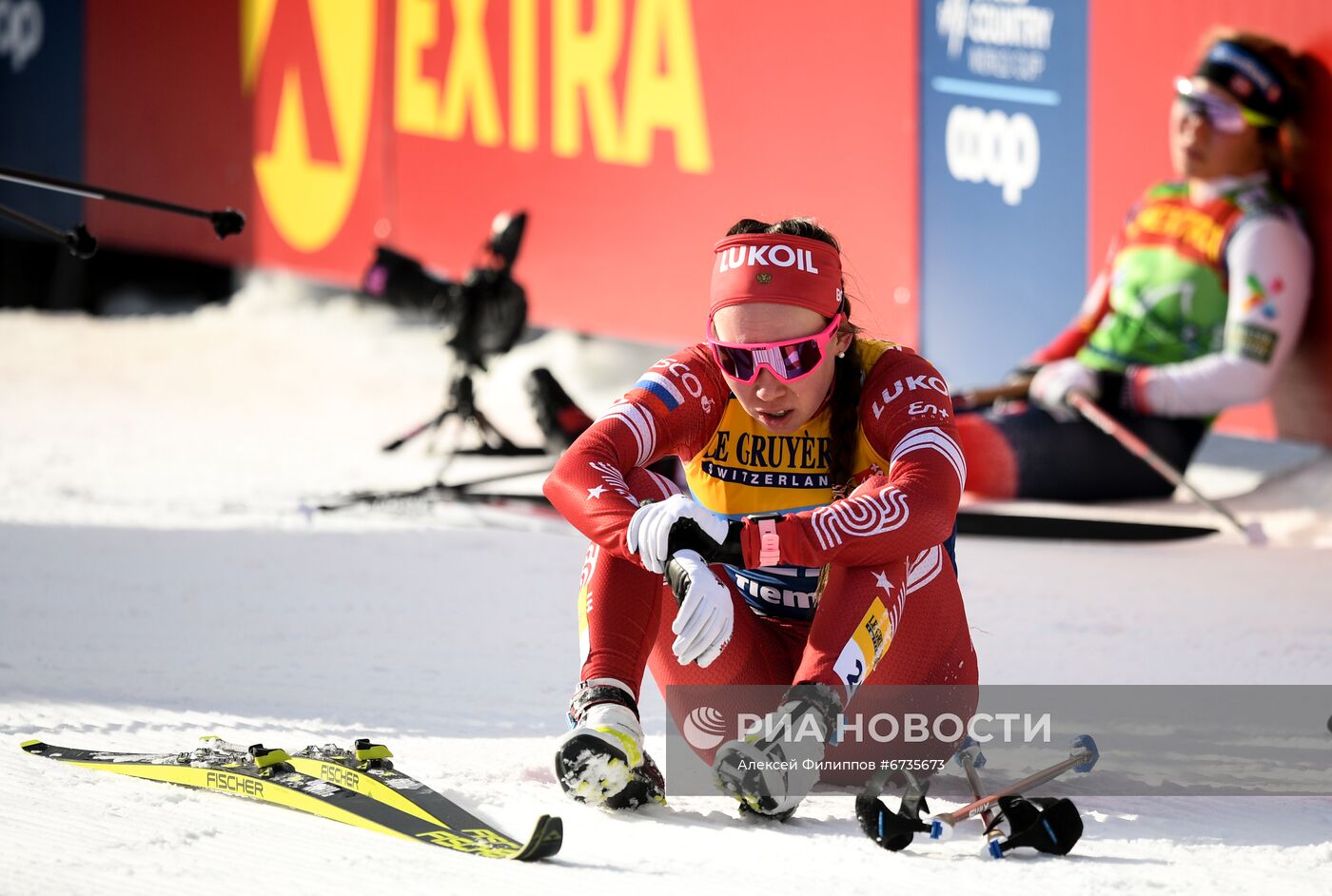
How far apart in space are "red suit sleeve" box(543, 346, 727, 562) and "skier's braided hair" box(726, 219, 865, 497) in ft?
0.65

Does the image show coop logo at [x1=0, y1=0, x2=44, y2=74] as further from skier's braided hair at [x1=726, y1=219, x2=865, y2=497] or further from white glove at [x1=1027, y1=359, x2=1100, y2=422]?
skier's braided hair at [x1=726, y1=219, x2=865, y2=497]

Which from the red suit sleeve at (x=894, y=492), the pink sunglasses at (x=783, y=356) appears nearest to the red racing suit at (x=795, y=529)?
the red suit sleeve at (x=894, y=492)

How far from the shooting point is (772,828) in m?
3.03

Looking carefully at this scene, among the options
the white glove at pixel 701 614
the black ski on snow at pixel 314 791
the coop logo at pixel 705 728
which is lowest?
the black ski on snow at pixel 314 791

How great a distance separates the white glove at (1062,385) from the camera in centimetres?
618

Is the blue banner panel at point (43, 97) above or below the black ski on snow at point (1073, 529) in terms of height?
above

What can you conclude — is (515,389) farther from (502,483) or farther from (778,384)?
(778,384)

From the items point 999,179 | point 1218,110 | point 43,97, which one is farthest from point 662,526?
point 43,97

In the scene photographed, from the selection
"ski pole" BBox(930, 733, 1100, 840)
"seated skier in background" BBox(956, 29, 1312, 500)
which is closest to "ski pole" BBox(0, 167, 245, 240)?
"ski pole" BBox(930, 733, 1100, 840)

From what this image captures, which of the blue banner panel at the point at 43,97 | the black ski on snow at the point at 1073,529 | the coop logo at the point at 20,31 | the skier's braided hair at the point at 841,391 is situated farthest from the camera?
the coop logo at the point at 20,31

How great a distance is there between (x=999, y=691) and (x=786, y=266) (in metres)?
1.27

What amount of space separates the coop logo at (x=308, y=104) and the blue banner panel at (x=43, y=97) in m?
→ 1.75

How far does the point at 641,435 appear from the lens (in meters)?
3.24

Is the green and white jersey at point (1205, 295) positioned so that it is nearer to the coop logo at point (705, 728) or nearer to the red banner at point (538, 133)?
the red banner at point (538, 133)
